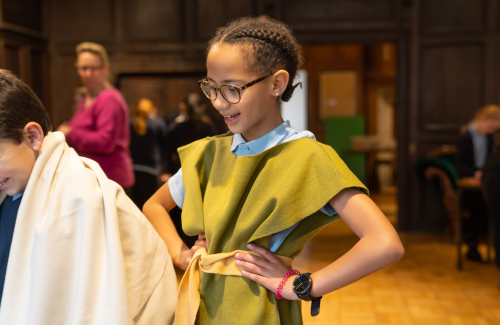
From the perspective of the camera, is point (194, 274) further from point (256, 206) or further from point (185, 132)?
point (185, 132)

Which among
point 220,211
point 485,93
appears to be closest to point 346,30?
point 485,93

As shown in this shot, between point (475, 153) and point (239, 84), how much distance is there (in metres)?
4.42

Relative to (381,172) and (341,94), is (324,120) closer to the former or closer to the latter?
(341,94)

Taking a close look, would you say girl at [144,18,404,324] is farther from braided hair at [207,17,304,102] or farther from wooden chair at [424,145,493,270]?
wooden chair at [424,145,493,270]

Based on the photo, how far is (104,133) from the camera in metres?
2.49

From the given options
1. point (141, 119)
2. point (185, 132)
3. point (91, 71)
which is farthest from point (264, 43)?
point (141, 119)

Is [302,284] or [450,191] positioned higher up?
[302,284]

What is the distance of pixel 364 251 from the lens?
2.95ft

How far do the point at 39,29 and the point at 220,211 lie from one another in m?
5.37

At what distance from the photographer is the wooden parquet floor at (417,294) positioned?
10.0 feet

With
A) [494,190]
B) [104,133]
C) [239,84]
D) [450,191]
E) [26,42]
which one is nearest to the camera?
[239,84]

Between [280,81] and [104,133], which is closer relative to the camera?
[280,81]

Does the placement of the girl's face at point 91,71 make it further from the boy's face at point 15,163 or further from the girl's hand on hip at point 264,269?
the girl's hand on hip at point 264,269

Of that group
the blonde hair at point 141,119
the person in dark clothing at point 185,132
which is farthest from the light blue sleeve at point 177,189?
the blonde hair at point 141,119
